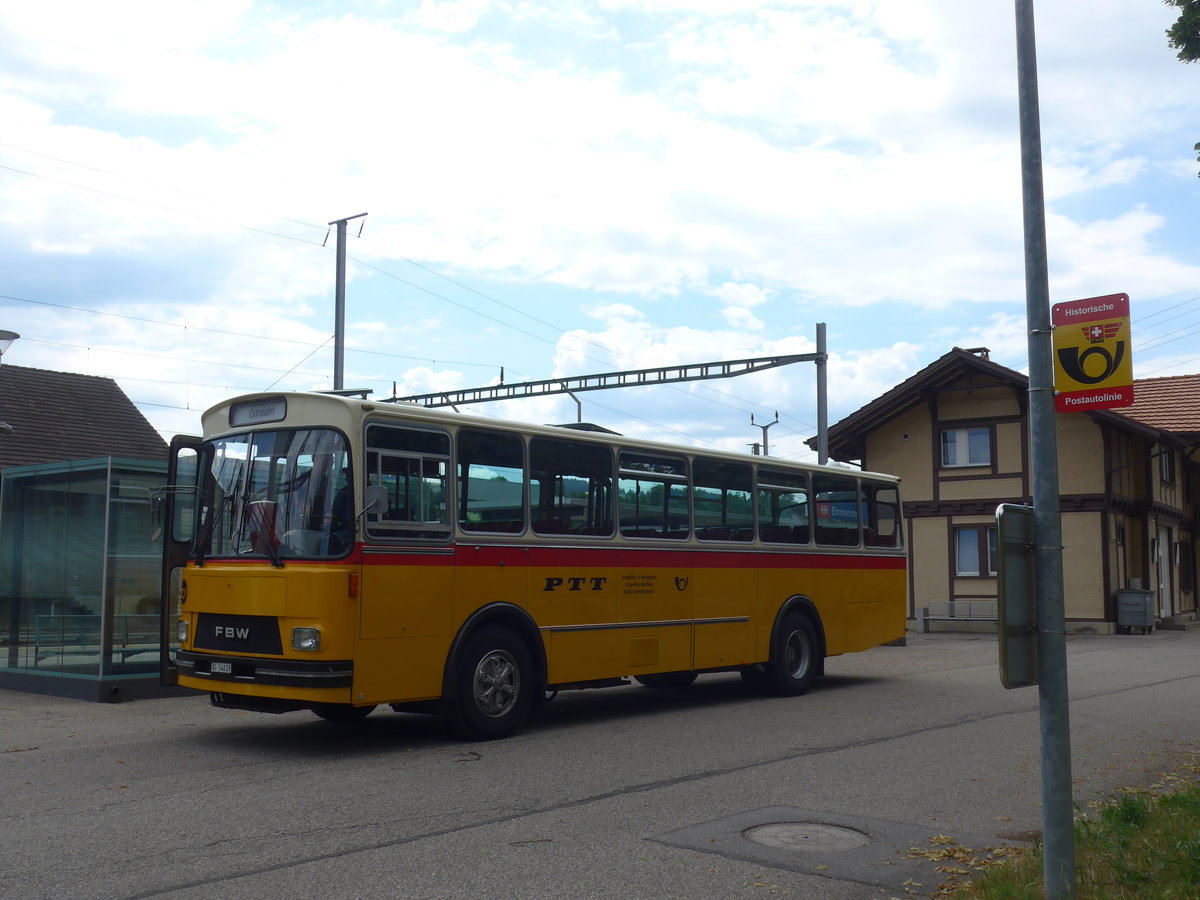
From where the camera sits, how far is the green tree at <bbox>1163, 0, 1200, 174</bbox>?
425 inches

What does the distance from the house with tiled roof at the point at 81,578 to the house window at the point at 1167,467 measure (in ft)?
107

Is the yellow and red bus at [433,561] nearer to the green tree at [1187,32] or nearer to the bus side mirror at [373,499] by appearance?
the bus side mirror at [373,499]

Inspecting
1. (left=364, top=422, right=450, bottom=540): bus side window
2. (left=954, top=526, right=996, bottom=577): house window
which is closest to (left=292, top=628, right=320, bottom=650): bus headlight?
(left=364, top=422, right=450, bottom=540): bus side window

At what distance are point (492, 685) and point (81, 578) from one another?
6.59 metres

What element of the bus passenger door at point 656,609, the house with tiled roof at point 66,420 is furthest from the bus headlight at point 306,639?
the house with tiled roof at point 66,420

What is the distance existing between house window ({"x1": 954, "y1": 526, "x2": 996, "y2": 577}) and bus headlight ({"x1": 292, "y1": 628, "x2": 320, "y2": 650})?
28.9 m

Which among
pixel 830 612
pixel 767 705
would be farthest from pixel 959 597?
pixel 767 705

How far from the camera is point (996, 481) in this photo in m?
35.9

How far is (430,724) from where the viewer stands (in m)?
12.4

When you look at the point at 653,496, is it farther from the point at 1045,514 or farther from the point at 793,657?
the point at 1045,514

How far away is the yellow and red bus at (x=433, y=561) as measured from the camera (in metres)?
10.1

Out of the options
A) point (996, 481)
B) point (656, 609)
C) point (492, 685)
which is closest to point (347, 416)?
point (492, 685)

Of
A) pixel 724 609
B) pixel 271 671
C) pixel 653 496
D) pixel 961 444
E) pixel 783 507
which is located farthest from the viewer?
pixel 961 444

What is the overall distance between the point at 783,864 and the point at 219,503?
639cm
